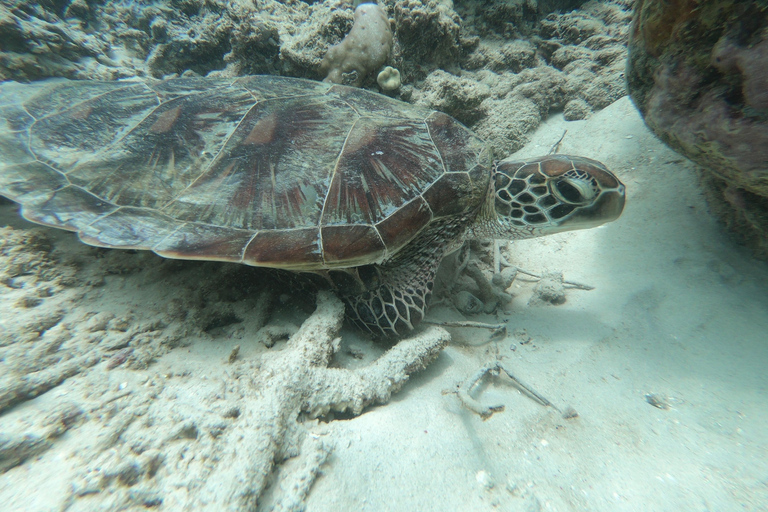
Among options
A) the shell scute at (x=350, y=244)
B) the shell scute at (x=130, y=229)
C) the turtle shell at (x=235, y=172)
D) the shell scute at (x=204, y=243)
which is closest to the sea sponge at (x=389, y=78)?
the turtle shell at (x=235, y=172)

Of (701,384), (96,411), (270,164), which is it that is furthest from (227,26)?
(701,384)

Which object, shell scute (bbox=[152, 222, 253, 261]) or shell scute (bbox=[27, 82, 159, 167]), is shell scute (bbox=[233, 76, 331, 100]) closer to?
shell scute (bbox=[27, 82, 159, 167])

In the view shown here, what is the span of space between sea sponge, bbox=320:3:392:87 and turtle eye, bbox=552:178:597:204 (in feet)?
7.41

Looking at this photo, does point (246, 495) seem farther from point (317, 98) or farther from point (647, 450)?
point (317, 98)

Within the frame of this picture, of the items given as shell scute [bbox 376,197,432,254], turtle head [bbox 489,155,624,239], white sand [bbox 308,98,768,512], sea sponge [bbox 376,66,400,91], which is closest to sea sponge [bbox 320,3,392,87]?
sea sponge [bbox 376,66,400,91]

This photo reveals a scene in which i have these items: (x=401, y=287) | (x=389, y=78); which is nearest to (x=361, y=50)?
(x=389, y=78)

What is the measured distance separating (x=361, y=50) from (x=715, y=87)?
8.84ft

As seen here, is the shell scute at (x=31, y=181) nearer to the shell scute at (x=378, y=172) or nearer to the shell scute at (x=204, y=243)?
the shell scute at (x=204, y=243)

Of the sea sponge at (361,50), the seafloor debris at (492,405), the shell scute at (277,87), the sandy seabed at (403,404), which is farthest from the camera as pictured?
the sea sponge at (361,50)

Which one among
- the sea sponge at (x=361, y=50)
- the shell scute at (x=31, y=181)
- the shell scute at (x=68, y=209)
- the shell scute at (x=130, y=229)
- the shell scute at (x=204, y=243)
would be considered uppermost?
the sea sponge at (x=361, y=50)

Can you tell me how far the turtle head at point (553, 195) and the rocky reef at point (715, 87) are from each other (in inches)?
14.4

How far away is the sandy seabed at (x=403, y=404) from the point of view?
888 millimetres

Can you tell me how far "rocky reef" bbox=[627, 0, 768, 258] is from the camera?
111 cm

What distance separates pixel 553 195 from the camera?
1847 mm
